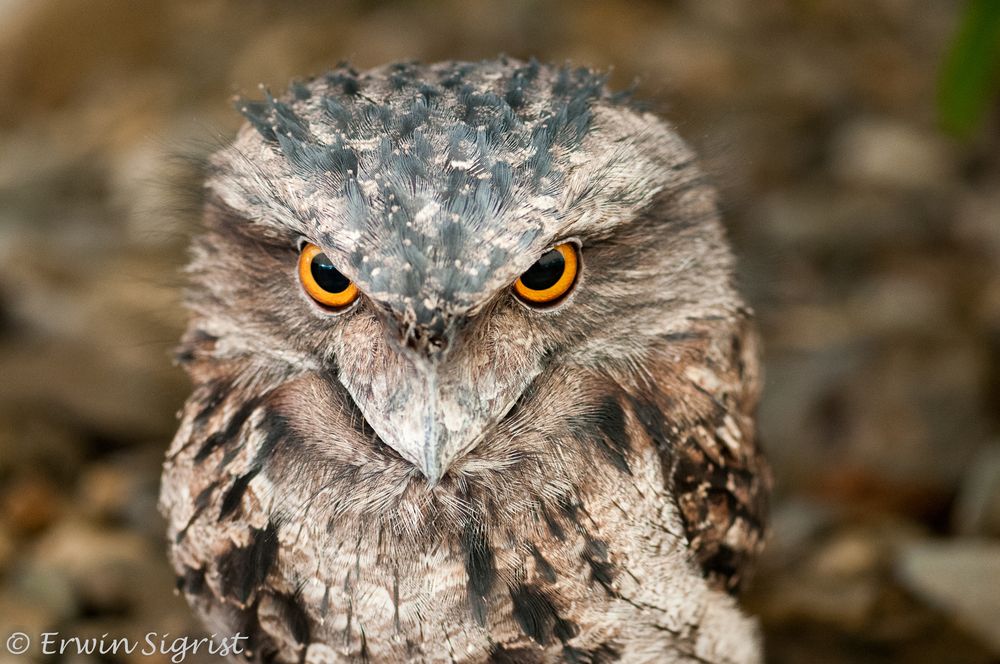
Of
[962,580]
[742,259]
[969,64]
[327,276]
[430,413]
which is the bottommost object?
[430,413]

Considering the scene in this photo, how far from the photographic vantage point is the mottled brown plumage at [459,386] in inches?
61.7

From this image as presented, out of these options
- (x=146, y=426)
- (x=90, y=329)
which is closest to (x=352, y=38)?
(x=90, y=329)

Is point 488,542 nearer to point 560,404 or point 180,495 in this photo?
point 560,404

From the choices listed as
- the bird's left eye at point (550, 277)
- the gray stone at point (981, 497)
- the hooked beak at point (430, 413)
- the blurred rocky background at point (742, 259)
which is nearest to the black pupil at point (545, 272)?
the bird's left eye at point (550, 277)

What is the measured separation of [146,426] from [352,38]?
2.41 meters

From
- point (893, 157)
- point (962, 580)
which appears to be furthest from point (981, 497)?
point (893, 157)

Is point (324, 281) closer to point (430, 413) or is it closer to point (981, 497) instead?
point (430, 413)

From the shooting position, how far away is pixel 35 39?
441cm

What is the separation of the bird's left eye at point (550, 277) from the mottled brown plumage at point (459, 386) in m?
0.03

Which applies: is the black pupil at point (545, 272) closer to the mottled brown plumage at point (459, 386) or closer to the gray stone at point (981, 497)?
the mottled brown plumage at point (459, 386)

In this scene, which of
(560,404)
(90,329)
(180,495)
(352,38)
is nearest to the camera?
(560,404)

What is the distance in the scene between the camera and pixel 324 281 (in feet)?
5.40

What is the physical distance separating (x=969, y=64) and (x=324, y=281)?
1865 mm

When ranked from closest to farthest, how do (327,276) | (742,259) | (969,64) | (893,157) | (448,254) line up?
(448,254) → (327,276) → (742,259) → (969,64) → (893,157)
